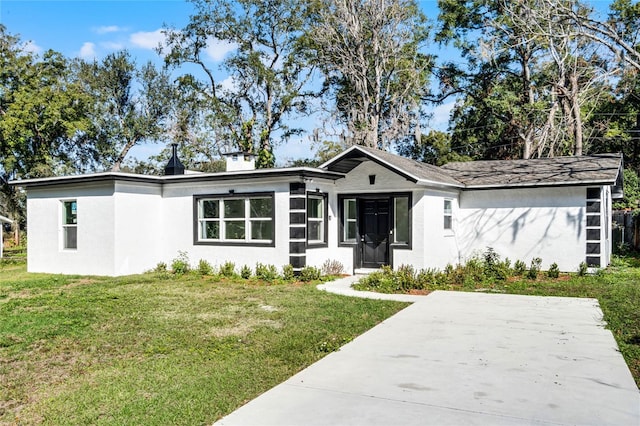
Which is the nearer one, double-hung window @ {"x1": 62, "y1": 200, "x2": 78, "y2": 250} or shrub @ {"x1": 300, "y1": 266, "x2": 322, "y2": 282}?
shrub @ {"x1": 300, "y1": 266, "x2": 322, "y2": 282}

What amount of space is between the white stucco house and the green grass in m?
2.63

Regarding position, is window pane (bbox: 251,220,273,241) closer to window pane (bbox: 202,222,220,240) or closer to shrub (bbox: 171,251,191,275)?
window pane (bbox: 202,222,220,240)

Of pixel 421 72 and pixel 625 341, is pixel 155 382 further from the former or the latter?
pixel 421 72

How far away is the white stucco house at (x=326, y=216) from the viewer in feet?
47.2

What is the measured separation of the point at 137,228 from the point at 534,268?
447 inches

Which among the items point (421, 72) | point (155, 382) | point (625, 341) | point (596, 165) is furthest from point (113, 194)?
point (421, 72)

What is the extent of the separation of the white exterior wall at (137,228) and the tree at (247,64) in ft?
56.0

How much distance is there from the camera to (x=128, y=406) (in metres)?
4.87

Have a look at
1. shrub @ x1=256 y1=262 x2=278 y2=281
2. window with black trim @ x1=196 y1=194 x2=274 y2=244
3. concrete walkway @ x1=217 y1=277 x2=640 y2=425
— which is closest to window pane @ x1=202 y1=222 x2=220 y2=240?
window with black trim @ x1=196 y1=194 x2=274 y2=244

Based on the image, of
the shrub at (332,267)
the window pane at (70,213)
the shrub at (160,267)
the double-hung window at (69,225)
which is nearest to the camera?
the shrub at (332,267)

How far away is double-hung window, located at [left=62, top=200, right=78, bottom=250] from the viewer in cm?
1609

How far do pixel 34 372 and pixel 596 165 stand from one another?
15.4 meters

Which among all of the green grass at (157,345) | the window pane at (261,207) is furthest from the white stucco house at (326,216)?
the green grass at (157,345)

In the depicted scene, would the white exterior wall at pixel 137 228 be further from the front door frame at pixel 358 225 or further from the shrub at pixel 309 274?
the front door frame at pixel 358 225
